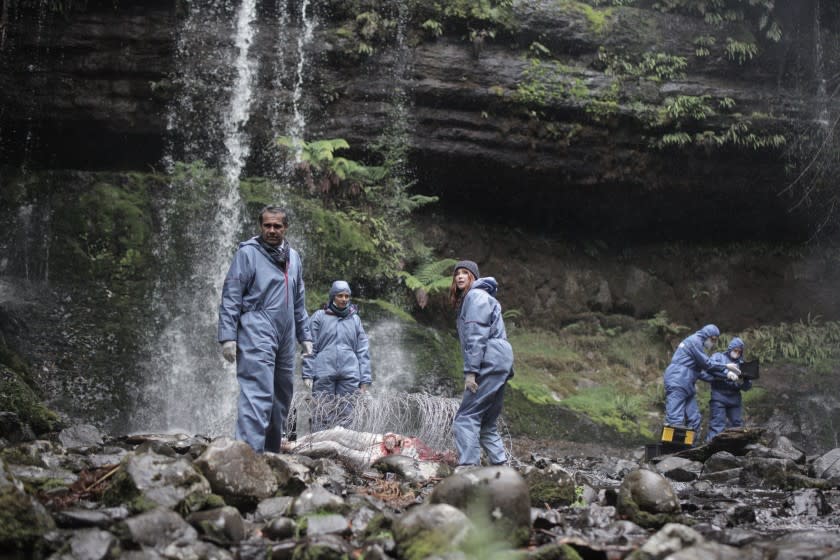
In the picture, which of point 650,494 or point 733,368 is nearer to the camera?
point 650,494

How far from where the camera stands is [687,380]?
35.5 ft

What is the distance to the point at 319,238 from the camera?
12633 millimetres

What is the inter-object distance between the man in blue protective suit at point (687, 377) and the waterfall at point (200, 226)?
6.21 meters

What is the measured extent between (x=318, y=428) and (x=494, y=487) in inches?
171

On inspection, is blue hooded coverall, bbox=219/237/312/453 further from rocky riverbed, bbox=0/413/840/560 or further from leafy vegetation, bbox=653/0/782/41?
leafy vegetation, bbox=653/0/782/41

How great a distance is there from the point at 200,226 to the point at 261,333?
684cm

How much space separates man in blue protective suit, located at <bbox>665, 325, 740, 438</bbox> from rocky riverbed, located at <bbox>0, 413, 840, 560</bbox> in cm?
498

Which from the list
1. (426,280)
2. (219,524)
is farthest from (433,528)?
(426,280)

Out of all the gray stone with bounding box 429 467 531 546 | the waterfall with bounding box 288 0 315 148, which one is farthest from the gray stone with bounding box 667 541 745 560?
the waterfall with bounding box 288 0 315 148

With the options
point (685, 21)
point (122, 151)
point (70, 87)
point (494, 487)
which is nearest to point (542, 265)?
point (685, 21)

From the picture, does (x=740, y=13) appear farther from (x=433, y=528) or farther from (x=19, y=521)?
(x=19, y=521)

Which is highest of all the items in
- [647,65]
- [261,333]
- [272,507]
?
[647,65]

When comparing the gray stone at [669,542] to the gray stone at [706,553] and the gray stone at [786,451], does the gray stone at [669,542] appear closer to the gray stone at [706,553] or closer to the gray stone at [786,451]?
the gray stone at [706,553]

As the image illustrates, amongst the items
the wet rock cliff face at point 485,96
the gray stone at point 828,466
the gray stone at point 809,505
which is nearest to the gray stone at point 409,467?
the gray stone at point 809,505
